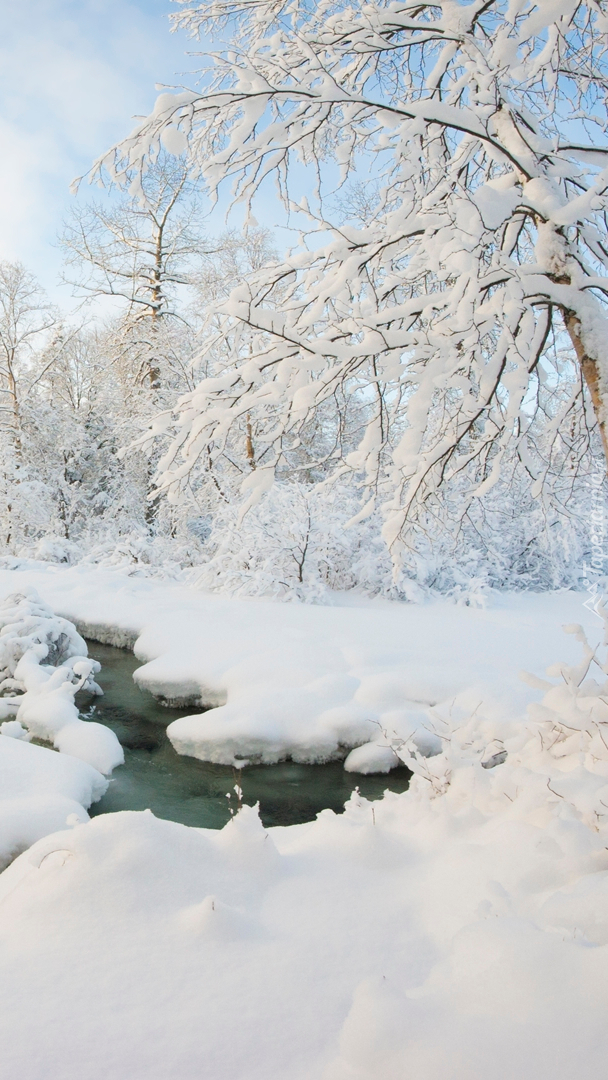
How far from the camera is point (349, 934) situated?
1.92 m

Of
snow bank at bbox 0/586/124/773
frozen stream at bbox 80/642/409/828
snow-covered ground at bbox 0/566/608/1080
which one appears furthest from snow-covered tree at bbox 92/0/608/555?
snow bank at bbox 0/586/124/773

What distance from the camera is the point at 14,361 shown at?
62.5ft

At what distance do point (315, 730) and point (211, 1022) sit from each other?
3977mm

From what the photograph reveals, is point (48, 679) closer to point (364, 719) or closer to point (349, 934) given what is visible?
point (364, 719)

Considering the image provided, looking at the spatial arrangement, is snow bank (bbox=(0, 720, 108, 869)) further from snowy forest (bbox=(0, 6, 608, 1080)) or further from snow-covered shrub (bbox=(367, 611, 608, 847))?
snow-covered shrub (bbox=(367, 611, 608, 847))

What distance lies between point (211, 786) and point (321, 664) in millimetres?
2013

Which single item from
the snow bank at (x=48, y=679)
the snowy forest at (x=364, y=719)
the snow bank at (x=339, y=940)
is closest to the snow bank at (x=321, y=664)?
the snowy forest at (x=364, y=719)

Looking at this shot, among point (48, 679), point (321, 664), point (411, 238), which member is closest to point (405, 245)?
point (411, 238)

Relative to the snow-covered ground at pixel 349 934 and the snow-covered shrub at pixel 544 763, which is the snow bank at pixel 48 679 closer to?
the snow-covered ground at pixel 349 934

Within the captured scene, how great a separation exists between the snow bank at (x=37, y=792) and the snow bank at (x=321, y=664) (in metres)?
1.21

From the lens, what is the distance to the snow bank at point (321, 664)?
5.39m

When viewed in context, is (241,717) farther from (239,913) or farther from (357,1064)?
(357,1064)

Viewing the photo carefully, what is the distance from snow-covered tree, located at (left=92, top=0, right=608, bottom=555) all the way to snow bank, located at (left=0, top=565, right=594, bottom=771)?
199 cm

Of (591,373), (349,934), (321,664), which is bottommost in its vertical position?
(321,664)
